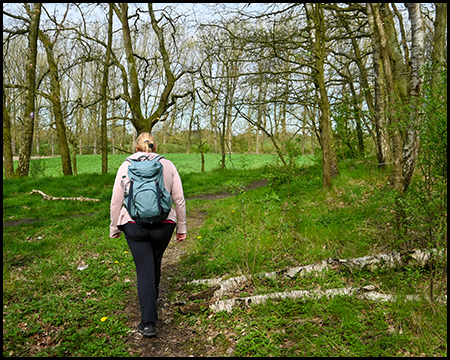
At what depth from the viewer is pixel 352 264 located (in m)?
4.28

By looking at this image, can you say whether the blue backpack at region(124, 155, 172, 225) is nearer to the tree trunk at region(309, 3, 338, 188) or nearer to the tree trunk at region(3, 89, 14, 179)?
the tree trunk at region(309, 3, 338, 188)

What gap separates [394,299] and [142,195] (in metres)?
2.81

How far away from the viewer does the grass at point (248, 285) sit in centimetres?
312

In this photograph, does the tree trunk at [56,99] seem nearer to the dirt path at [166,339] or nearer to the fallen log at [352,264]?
the dirt path at [166,339]

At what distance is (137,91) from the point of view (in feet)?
42.6

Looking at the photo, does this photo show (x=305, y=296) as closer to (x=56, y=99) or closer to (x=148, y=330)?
(x=148, y=330)

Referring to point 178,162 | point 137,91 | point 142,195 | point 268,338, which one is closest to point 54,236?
point 142,195

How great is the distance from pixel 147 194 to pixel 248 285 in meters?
1.93

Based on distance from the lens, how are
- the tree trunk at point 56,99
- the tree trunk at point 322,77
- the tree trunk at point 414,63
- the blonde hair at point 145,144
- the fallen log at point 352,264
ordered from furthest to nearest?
the tree trunk at point 56,99, the tree trunk at point 322,77, the tree trunk at point 414,63, the fallen log at point 352,264, the blonde hair at point 145,144

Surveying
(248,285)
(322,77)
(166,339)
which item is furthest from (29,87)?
(166,339)

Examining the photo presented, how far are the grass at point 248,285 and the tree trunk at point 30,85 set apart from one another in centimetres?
638

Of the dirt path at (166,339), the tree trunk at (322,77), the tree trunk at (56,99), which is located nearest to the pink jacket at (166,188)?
the dirt path at (166,339)

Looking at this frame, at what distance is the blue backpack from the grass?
1286 millimetres

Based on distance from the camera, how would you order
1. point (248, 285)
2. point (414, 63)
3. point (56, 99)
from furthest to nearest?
1. point (56, 99)
2. point (414, 63)
3. point (248, 285)
